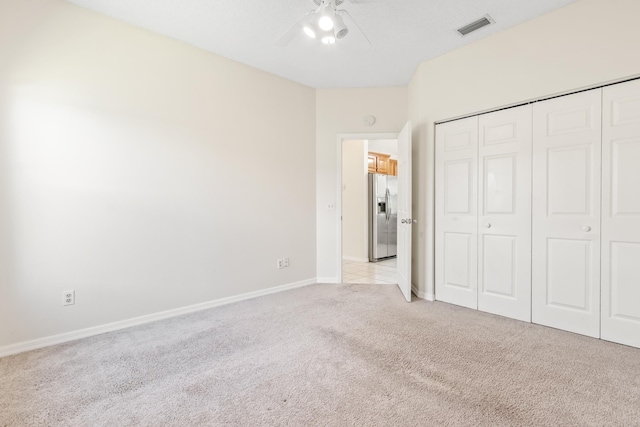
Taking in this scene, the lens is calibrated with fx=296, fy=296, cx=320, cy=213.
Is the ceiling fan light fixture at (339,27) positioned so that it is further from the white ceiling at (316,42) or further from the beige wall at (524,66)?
the beige wall at (524,66)

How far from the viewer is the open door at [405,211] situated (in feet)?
10.8

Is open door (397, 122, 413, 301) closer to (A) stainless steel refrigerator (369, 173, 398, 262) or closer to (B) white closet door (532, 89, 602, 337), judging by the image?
(B) white closet door (532, 89, 602, 337)

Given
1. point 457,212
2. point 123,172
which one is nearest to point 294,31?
point 123,172

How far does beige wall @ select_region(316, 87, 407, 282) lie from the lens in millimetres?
4016

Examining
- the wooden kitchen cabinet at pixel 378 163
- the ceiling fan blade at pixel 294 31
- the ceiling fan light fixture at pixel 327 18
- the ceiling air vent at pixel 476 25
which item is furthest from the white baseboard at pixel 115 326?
the wooden kitchen cabinet at pixel 378 163

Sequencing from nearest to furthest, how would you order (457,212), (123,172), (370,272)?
(123,172) → (457,212) → (370,272)

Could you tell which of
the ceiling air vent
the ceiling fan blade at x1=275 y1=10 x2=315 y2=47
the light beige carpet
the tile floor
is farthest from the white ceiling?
the tile floor

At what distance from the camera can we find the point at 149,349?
7.23ft

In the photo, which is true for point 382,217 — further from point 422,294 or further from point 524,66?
point 524,66

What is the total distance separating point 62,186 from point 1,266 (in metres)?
0.67

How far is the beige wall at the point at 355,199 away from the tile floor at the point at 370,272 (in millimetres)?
330

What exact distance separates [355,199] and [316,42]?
3415mm

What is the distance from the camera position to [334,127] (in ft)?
13.4

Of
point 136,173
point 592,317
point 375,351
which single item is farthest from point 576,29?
point 136,173
